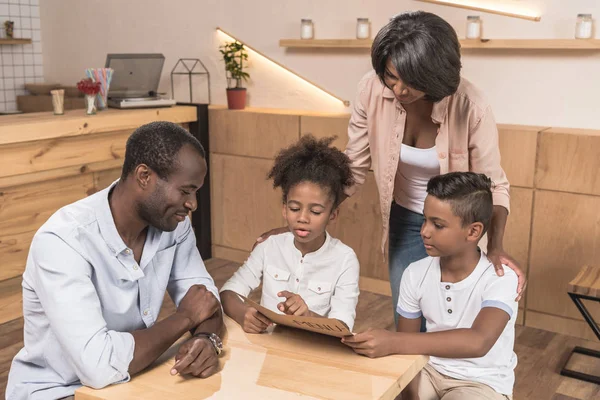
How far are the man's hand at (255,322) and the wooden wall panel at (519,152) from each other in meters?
2.25

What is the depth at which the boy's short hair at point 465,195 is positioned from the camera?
1.83m

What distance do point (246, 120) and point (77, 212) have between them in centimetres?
301

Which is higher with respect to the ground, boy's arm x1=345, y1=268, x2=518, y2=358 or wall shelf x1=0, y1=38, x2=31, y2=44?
wall shelf x1=0, y1=38, x2=31, y2=44

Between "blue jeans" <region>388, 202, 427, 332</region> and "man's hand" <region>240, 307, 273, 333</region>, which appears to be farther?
"blue jeans" <region>388, 202, 427, 332</region>

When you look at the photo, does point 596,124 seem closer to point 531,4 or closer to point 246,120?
point 531,4

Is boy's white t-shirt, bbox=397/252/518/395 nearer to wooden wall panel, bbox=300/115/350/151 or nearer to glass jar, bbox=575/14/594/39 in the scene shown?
glass jar, bbox=575/14/594/39

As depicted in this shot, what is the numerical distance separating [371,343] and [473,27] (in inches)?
104

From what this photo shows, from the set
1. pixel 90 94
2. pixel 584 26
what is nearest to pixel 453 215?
pixel 584 26

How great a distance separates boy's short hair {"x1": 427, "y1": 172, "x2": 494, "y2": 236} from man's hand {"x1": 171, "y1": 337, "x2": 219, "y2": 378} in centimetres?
74

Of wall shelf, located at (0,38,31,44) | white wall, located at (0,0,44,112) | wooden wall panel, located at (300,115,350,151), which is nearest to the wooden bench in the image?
wooden wall panel, located at (300,115,350,151)

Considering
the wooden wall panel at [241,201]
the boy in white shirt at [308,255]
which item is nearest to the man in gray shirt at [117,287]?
the boy in white shirt at [308,255]

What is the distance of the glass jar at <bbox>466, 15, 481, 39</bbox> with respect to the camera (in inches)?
146

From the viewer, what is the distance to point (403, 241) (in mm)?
2334

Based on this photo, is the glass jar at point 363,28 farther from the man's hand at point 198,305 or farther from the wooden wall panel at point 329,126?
the man's hand at point 198,305
